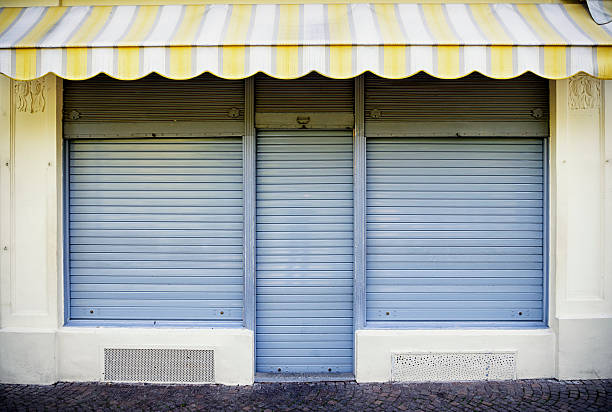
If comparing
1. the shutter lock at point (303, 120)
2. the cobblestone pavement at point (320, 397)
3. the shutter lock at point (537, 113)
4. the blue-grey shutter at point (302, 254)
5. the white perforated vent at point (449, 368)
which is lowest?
the cobblestone pavement at point (320, 397)

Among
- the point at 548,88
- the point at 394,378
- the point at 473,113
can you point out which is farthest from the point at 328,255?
the point at 548,88

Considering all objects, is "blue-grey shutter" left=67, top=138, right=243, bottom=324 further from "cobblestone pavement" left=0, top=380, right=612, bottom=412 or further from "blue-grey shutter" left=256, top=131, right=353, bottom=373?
"cobblestone pavement" left=0, top=380, right=612, bottom=412

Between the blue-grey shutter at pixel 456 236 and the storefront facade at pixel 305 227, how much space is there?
0.02 m

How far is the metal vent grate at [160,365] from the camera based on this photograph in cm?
476

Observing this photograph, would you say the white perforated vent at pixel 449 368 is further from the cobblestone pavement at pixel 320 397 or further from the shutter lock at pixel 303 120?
the shutter lock at pixel 303 120

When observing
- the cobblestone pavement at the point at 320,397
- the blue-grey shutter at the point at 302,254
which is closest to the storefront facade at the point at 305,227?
the blue-grey shutter at the point at 302,254

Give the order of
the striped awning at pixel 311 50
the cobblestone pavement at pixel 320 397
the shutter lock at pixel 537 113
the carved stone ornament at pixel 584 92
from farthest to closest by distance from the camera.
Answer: the shutter lock at pixel 537 113 → the carved stone ornament at pixel 584 92 → the cobblestone pavement at pixel 320 397 → the striped awning at pixel 311 50

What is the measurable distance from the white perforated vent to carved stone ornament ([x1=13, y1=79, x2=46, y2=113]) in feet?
16.7

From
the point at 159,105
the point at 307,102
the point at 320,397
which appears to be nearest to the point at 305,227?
the point at 307,102

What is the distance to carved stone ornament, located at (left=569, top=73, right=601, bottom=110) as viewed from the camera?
15.5 feet

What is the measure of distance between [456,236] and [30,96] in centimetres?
531

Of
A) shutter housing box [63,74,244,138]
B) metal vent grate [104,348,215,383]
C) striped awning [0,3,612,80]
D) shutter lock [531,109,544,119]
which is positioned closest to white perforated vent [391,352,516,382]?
metal vent grate [104,348,215,383]

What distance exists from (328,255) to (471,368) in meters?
2.11

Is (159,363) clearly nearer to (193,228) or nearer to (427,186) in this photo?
(193,228)
